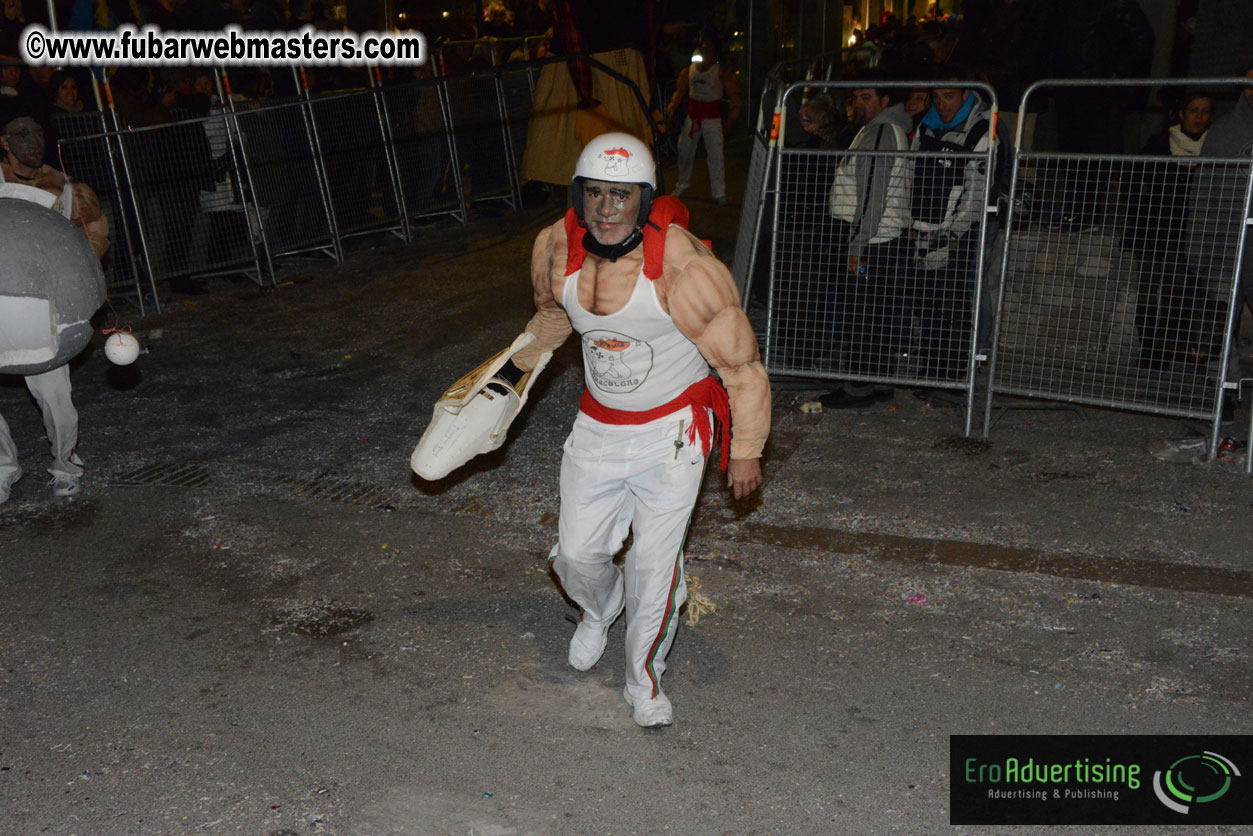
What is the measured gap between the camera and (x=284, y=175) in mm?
11609

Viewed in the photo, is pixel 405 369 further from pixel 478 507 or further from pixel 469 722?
pixel 469 722

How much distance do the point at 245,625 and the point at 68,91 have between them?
22.7 feet

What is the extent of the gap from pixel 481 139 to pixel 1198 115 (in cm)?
834

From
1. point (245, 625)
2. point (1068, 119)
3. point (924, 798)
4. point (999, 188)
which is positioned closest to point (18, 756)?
point (245, 625)

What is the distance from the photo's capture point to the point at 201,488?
662 cm

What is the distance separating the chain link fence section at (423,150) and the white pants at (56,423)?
22.5ft

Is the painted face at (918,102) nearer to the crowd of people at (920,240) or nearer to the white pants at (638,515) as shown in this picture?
the crowd of people at (920,240)

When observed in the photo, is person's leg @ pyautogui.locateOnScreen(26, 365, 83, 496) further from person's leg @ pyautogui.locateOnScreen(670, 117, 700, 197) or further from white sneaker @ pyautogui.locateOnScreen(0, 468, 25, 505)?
person's leg @ pyautogui.locateOnScreen(670, 117, 700, 197)

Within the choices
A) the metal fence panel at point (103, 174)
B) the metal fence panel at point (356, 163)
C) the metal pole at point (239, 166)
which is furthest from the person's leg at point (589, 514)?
the metal fence panel at point (356, 163)

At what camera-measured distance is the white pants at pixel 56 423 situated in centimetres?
622

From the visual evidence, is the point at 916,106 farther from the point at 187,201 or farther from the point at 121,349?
the point at 187,201

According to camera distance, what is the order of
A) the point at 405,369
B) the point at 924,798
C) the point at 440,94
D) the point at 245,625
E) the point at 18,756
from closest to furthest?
the point at 924,798 → the point at 18,756 → the point at 245,625 → the point at 405,369 → the point at 440,94

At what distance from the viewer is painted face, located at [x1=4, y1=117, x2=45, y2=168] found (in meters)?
6.30

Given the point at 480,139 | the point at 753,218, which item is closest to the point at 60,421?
the point at 753,218
